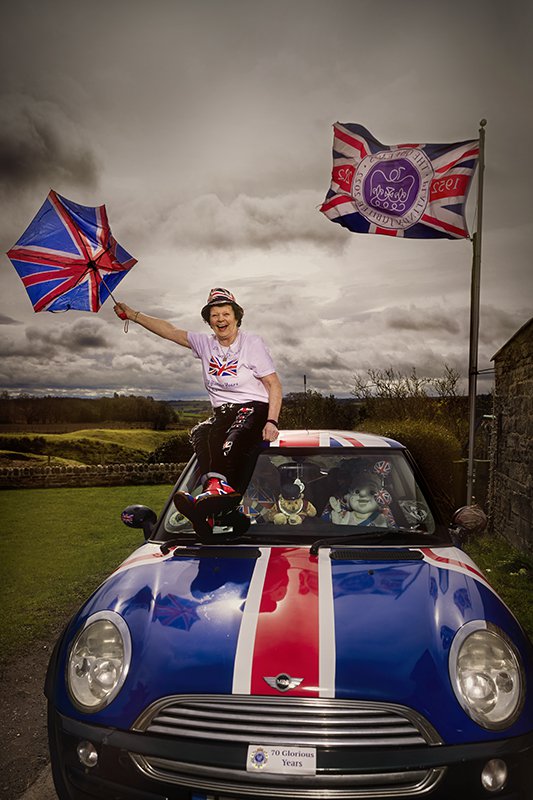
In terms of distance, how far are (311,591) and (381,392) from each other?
1163cm

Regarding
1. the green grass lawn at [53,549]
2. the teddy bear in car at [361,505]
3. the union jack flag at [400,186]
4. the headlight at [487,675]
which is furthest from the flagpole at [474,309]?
the headlight at [487,675]

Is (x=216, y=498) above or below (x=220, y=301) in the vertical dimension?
below

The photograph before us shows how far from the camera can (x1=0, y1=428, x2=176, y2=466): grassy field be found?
14398 millimetres

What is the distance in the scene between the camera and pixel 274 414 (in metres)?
A: 3.71

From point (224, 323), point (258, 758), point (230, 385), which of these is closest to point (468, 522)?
point (258, 758)

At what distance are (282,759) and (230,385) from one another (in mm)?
2629

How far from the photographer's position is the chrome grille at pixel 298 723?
5.63 feet

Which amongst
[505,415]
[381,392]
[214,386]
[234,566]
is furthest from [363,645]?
[381,392]

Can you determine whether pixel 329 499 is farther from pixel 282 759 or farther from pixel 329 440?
pixel 282 759

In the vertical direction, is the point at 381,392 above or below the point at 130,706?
above

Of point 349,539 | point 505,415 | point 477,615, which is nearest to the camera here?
point 477,615

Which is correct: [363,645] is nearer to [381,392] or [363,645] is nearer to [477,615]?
[477,615]

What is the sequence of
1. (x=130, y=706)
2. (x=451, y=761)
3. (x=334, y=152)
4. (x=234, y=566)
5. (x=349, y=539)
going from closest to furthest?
1. (x=451, y=761)
2. (x=130, y=706)
3. (x=234, y=566)
4. (x=349, y=539)
5. (x=334, y=152)

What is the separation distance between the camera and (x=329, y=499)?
10.1 feet
